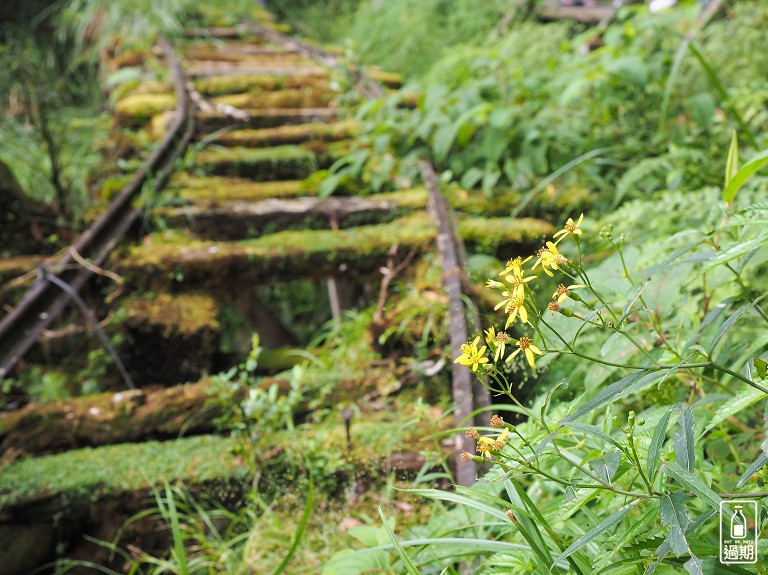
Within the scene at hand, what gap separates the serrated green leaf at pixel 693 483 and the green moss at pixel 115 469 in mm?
1471

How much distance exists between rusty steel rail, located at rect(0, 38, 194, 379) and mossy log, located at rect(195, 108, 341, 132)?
0.42m

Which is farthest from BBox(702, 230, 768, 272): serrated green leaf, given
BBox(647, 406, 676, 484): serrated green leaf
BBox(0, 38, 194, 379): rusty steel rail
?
BBox(0, 38, 194, 379): rusty steel rail

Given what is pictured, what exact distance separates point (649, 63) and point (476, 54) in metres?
1.78

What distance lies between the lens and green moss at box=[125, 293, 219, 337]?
2762 millimetres

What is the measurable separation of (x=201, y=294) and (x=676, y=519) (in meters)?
2.45

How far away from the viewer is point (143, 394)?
2.52 meters

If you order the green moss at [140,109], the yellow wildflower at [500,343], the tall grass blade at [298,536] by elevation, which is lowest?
the tall grass blade at [298,536]

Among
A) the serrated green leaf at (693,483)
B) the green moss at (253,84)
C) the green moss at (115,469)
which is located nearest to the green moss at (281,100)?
the green moss at (253,84)

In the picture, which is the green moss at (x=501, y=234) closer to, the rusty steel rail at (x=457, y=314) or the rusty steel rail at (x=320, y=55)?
the rusty steel rail at (x=457, y=314)

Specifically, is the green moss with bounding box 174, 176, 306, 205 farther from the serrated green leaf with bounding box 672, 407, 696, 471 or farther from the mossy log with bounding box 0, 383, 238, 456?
the serrated green leaf with bounding box 672, 407, 696, 471

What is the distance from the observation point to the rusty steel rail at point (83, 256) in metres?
2.65

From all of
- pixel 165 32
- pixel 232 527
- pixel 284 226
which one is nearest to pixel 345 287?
pixel 284 226

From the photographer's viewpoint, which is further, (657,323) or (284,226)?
(284,226)

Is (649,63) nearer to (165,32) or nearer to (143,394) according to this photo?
(143,394)
